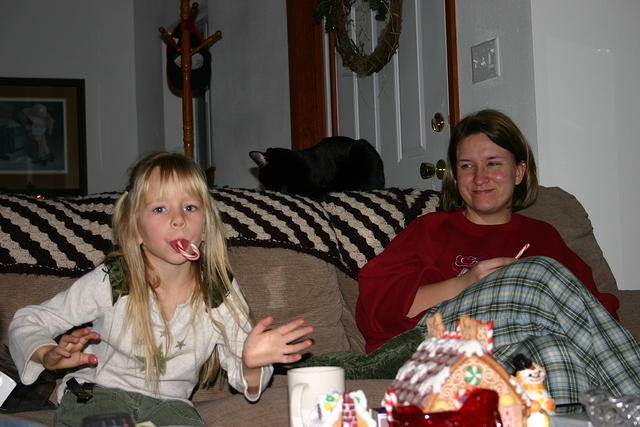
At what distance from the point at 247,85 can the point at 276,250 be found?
318cm

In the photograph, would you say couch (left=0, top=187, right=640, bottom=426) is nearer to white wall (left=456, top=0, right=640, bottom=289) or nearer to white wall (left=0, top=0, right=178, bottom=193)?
white wall (left=456, top=0, right=640, bottom=289)

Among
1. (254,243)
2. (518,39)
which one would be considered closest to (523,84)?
(518,39)

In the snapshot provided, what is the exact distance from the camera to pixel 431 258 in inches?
86.4

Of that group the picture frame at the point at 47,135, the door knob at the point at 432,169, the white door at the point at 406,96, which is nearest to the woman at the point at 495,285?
→ the door knob at the point at 432,169

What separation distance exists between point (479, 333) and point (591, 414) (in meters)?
0.24

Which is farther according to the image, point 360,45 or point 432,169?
point 360,45

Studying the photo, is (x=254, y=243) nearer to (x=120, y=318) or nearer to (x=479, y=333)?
(x=120, y=318)

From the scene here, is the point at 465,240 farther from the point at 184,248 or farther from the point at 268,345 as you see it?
the point at 268,345

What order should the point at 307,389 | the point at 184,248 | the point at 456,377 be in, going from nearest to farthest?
1. the point at 456,377
2. the point at 307,389
3. the point at 184,248

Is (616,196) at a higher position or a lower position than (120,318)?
higher

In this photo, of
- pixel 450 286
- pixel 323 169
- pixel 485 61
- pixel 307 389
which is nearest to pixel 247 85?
pixel 323 169

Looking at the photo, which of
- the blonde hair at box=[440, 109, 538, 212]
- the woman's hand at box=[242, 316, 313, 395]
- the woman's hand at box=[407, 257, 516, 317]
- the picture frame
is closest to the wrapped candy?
the woman's hand at box=[242, 316, 313, 395]

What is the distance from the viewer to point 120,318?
5.66 ft

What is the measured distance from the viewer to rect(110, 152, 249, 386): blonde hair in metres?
1.71
